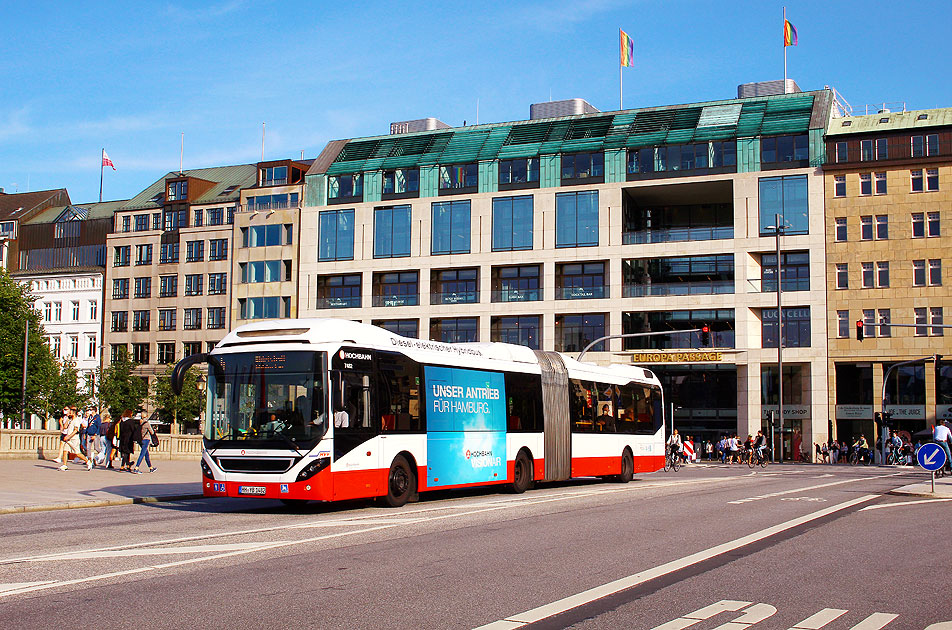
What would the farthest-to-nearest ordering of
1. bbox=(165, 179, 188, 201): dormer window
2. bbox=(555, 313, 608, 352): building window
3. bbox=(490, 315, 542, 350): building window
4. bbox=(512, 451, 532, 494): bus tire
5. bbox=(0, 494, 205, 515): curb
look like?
bbox=(165, 179, 188, 201): dormer window → bbox=(490, 315, 542, 350): building window → bbox=(555, 313, 608, 352): building window → bbox=(512, 451, 532, 494): bus tire → bbox=(0, 494, 205, 515): curb

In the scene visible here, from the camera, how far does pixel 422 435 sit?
64.6 ft

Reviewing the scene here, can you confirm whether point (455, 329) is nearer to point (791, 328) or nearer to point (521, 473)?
point (791, 328)

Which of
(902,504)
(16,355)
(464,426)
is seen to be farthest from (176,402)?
(902,504)

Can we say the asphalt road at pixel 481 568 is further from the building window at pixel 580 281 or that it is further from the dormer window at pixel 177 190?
the dormer window at pixel 177 190

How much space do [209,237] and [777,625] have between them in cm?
7926

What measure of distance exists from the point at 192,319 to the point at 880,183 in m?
50.1

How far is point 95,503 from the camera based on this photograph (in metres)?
19.6

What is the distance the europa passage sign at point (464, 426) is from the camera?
20203 millimetres

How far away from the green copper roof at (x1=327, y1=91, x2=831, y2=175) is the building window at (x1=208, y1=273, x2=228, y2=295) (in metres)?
12.6

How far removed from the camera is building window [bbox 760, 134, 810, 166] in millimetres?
65062

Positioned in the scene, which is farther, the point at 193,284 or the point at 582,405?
the point at 193,284

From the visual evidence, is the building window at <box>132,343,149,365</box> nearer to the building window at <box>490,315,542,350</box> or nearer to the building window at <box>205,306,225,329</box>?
the building window at <box>205,306,225,329</box>

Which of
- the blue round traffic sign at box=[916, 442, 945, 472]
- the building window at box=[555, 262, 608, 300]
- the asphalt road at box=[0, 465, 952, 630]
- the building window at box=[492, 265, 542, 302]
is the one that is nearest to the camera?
the asphalt road at box=[0, 465, 952, 630]

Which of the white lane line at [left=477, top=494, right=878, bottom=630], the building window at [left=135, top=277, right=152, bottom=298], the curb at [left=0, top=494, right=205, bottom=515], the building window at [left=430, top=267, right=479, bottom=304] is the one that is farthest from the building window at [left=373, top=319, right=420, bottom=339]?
the white lane line at [left=477, top=494, right=878, bottom=630]
